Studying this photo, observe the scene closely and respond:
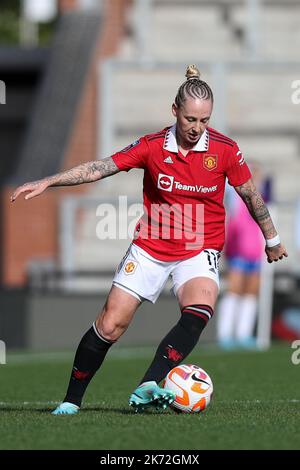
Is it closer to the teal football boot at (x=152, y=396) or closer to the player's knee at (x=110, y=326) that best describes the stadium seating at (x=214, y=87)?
the player's knee at (x=110, y=326)

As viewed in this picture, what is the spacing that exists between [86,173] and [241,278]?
9.32 meters

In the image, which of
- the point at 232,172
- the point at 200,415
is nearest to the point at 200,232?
the point at 232,172

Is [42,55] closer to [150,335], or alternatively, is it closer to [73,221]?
[73,221]

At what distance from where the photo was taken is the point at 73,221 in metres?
20.4

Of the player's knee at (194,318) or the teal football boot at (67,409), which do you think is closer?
the player's knee at (194,318)

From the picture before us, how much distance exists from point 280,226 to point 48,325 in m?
3.47

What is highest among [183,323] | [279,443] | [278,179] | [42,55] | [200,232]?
[42,55]

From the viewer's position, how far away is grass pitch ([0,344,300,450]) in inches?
277

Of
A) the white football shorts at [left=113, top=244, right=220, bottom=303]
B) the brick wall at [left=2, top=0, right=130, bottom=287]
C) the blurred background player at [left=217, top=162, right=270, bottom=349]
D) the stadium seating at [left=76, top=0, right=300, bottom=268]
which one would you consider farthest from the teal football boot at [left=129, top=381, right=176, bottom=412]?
the brick wall at [left=2, top=0, right=130, bottom=287]

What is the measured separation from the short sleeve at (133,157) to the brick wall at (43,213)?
12350 mm

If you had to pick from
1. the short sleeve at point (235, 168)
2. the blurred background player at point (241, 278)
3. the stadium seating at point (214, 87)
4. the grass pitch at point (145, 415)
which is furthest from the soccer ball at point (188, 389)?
the stadium seating at point (214, 87)

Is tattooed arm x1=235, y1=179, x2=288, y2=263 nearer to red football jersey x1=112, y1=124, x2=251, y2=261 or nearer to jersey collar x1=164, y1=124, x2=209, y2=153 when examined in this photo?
red football jersey x1=112, y1=124, x2=251, y2=261

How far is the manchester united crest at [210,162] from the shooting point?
27.6ft

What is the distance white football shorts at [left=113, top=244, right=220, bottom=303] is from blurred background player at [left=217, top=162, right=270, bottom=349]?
8.56m
